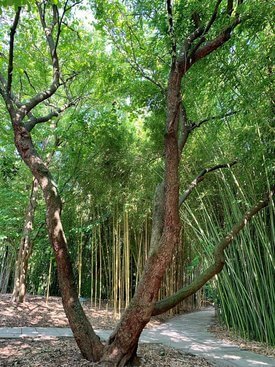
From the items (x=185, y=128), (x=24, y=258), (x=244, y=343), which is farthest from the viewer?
(x=24, y=258)

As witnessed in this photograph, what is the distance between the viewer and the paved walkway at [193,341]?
3006mm

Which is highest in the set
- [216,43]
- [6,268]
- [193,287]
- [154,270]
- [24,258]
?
[216,43]

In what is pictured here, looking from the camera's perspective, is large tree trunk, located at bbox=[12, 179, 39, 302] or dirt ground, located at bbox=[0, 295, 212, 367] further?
large tree trunk, located at bbox=[12, 179, 39, 302]

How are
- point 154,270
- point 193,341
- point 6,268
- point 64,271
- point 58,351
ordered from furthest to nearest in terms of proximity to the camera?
point 6,268, point 193,341, point 58,351, point 64,271, point 154,270

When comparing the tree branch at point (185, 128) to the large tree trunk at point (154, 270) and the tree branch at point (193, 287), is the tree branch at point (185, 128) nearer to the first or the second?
the large tree trunk at point (154, 270)

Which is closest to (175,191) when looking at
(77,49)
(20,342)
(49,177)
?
(49,177)

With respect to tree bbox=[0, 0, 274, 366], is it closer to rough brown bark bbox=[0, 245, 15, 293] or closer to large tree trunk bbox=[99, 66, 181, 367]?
large tree trunk bbox=[99, 66, 181, 367]

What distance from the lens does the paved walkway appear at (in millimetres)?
3006

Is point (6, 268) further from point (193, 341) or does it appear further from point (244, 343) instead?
point (244, 343)

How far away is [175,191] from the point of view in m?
2.56

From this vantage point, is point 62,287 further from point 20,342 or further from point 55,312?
point 55,312

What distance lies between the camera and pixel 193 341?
3957 millimetres

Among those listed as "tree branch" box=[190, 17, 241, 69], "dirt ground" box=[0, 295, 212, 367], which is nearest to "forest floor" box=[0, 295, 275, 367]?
"dirt ground" box=[0, 295, 212, 367]

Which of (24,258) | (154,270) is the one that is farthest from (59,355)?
(24,258)
